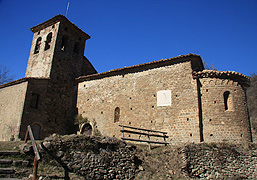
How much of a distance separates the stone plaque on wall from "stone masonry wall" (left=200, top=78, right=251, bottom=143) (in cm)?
230

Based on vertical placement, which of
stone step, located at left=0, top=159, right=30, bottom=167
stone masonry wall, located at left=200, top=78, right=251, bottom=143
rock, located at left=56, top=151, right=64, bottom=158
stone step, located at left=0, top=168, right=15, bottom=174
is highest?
stone masonry wall, located at left=200, top=78, right=251, bottom=143

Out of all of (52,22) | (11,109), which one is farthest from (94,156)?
(52,22)

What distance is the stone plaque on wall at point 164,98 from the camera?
15.9 meters

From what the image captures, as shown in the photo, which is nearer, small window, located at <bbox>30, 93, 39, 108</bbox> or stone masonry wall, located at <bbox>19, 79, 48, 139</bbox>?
stone masonry wall, located at <bbox>19, 79, 48, 139</bbox>

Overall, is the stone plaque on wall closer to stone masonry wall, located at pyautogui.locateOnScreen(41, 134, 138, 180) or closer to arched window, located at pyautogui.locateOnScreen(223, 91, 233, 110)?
arched window, located at pyautogui.locateOnScreen(223, 91, 233, 110)

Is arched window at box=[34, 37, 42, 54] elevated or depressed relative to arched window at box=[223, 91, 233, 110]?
elevated

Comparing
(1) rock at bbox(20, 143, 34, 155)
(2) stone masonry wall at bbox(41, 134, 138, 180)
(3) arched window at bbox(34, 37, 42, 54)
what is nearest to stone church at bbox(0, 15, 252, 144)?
(3) arched window at bbox(34, 37, 42, 54)

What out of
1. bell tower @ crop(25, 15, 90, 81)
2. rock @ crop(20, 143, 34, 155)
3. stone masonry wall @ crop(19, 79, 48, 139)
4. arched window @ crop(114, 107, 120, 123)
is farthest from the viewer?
bell tower @ crop(25, 15, 90, 81)

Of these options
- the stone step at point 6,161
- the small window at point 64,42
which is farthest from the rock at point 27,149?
the small window at point 64,42

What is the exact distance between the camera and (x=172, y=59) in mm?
16344

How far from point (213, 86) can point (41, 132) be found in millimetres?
13399

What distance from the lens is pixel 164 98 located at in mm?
16062

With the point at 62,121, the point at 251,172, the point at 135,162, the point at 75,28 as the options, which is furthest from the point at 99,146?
the point at 75,28

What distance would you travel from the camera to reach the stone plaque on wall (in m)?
15.9
